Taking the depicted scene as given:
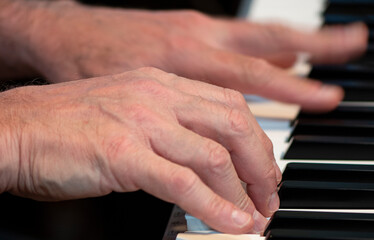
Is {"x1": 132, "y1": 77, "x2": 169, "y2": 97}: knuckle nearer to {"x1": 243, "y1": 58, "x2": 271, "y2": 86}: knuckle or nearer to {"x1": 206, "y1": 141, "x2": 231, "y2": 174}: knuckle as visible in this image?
{"x1": 206, "y1": 141, "x2": 231, "y2": 174}: knuckle

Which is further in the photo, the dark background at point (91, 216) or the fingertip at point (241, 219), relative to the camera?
the dark background at point (91, 216)

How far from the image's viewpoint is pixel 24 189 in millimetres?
717

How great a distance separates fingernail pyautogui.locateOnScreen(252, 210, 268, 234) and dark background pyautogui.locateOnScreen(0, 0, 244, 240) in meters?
0.22

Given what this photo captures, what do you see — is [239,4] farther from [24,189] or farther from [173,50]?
[24,189]

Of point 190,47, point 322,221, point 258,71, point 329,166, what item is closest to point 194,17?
point 190,47

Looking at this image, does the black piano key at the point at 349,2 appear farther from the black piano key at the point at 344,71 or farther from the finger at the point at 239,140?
the finger at the point at 239,140

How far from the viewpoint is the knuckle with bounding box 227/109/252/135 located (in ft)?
2.31

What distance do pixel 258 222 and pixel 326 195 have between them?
0.35 ft

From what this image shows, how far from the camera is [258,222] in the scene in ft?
2.28

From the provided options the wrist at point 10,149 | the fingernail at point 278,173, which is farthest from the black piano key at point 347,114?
the wrist at point 10,149

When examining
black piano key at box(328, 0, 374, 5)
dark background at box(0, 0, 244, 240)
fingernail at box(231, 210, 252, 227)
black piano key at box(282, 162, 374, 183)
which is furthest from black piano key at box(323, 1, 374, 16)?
fingernail at box(231, 210, 252, 227)

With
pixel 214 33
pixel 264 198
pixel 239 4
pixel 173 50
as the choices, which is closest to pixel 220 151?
pixel 264 198

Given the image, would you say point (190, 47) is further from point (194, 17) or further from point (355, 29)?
point (355, 29)

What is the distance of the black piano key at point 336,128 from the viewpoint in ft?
2.95
